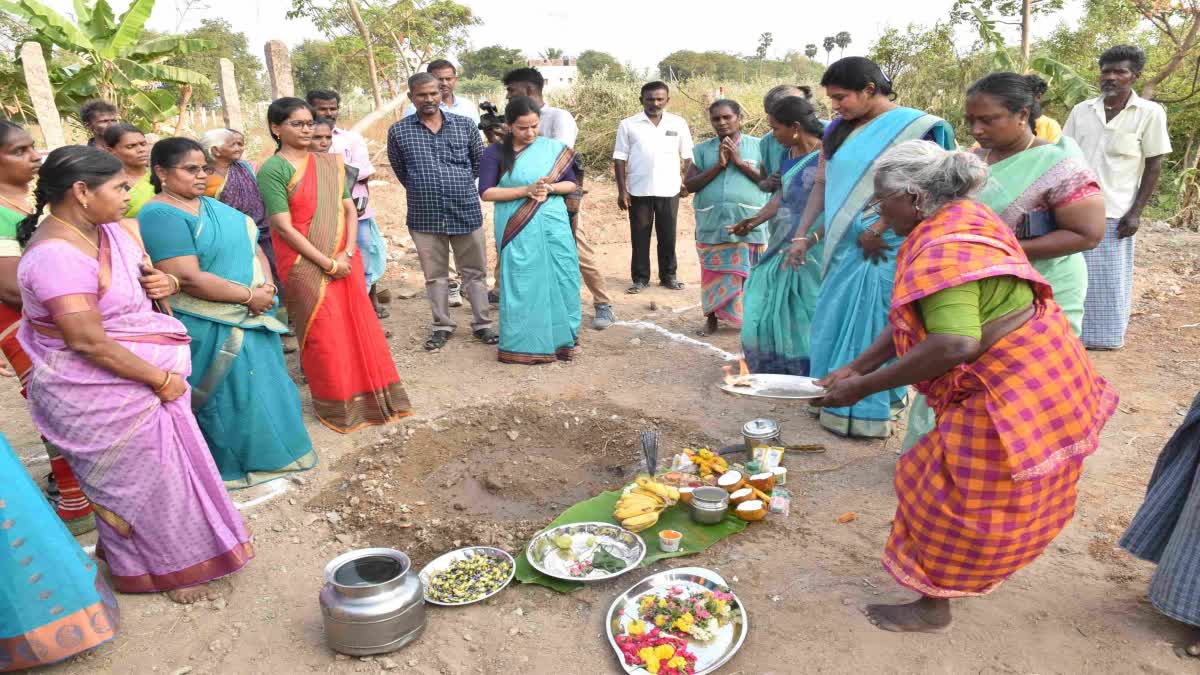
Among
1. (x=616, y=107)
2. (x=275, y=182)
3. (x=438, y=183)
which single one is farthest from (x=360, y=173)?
(x=616, y=107)

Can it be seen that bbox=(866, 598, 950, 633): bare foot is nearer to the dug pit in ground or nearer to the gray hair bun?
the gray hair bun

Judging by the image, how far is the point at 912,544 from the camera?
2408 mm

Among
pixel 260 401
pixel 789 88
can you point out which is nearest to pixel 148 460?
pixel 260 401

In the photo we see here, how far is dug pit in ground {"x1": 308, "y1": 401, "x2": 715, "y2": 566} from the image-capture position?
11.0ft

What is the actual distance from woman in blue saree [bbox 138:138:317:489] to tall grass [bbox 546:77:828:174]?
9531 millimetres

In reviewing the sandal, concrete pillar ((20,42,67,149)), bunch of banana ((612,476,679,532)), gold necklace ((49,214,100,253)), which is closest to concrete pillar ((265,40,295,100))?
concrete pillar ((20,42,67,149))

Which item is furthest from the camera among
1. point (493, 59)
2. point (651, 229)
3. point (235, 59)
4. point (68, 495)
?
point (493, 59)

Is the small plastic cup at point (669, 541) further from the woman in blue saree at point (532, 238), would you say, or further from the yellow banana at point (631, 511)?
the woman in blue saree at point (532, 238)

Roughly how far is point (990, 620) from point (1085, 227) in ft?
5.04

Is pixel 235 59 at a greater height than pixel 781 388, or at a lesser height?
greater

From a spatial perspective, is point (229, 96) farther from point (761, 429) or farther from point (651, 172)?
point (761, 429)

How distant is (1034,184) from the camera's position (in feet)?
9.62

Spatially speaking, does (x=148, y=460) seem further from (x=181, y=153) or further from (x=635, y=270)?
(x=635, y=270)

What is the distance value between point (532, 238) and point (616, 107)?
934cm
